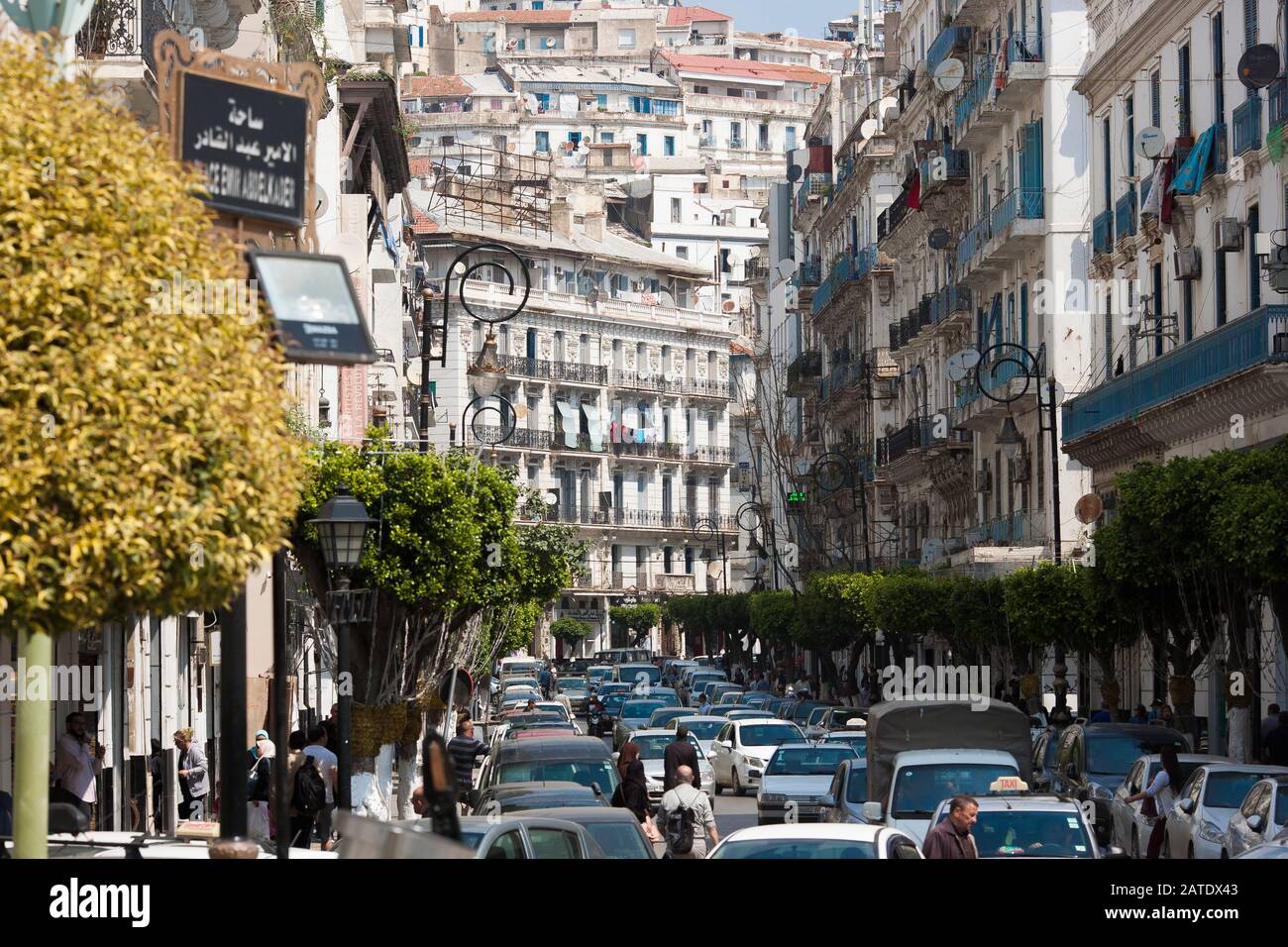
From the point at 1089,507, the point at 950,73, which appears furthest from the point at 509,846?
the point at 950,73

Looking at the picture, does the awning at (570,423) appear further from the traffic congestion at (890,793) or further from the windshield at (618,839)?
the windshield at (618,839)

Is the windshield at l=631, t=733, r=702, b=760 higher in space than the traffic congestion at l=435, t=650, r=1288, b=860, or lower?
lower

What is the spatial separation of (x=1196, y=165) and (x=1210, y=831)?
21.2 meters

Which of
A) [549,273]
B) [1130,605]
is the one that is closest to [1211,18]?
[1130,605]

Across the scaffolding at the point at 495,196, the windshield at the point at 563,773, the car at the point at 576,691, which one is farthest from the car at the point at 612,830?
the scaffolding at the point at 495,196

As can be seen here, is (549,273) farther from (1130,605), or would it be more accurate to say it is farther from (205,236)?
(205,236)

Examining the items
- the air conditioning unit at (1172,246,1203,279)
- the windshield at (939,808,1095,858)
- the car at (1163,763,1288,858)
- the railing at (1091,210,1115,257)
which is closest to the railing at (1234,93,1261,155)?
the air conditioning unit at (1172,246,1203,279)

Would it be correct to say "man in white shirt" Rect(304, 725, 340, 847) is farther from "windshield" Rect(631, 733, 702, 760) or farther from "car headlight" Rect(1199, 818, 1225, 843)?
"windshield" Rect(631, 733, 702, 760)

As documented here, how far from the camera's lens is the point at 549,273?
119 m

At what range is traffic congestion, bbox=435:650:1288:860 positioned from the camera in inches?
603

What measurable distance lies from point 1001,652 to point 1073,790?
74.8 ft

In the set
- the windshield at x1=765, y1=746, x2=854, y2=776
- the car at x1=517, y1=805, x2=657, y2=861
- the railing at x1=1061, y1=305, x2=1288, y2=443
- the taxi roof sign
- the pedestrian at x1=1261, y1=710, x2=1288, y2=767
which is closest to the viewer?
the car at x1=517, y1=805, x2=657, y2=861

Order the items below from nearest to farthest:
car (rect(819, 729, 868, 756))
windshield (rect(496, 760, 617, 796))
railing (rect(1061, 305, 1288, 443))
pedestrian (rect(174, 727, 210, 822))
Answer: windshield (rect(496, 760, 617, 796)) → pedestrian (rect(174, 727, 210, 822)) → railing (rect(1061, 305, 1288, 443)) → car (rect(819, 729, 868, 756))

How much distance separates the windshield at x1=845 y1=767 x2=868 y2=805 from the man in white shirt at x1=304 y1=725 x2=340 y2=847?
5.68 m
